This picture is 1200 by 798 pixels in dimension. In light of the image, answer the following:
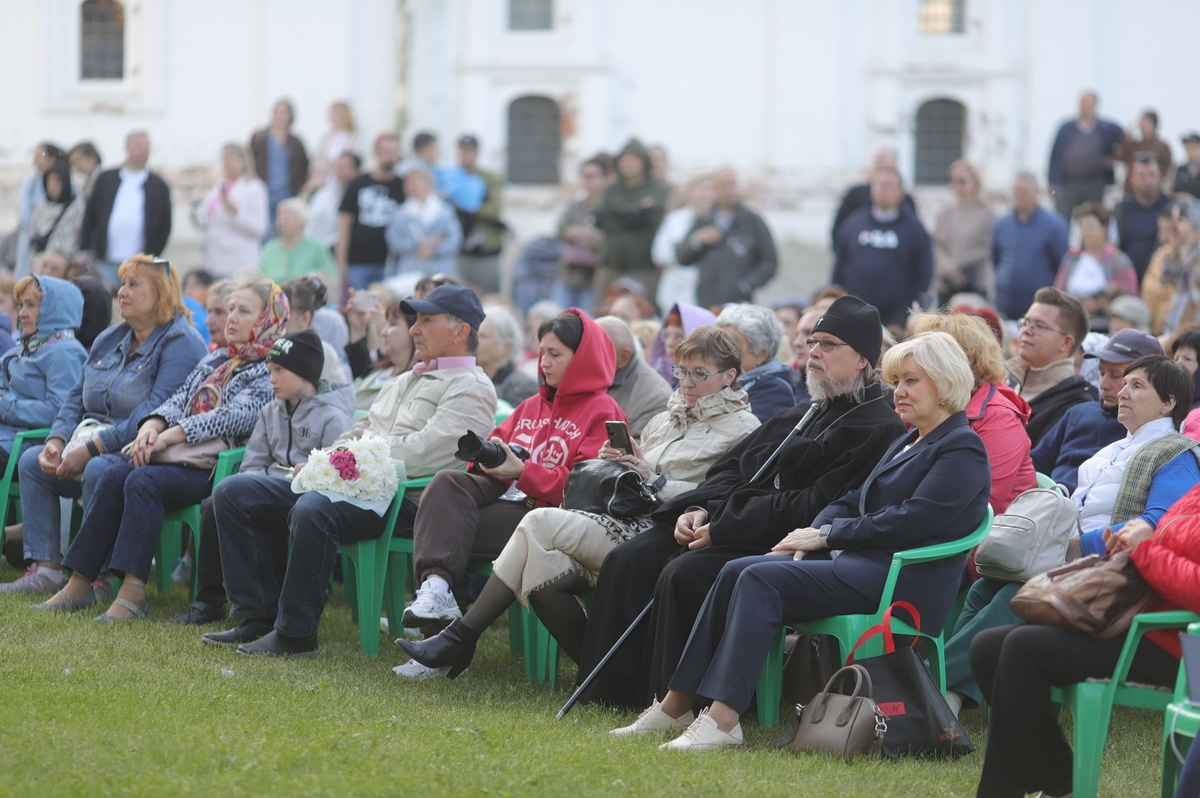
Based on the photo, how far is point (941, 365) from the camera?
5496mm

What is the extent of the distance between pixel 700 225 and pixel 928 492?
815cm

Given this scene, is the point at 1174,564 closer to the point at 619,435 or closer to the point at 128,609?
the point at 619,435

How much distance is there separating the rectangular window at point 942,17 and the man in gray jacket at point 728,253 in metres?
11.0

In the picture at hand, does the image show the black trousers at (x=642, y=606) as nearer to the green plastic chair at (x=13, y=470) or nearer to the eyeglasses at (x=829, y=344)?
the eyeglasses at (x=829, y=344)

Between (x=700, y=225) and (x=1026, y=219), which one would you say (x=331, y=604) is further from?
(x=1026, y=219)

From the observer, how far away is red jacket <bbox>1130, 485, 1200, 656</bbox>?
4523mm

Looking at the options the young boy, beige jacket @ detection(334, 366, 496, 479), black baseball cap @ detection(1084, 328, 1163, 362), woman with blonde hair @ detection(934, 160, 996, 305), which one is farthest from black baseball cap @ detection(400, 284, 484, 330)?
woman with blonde hair @ detection(934, 160, 996, 305)

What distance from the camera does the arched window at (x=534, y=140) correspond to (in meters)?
23.2

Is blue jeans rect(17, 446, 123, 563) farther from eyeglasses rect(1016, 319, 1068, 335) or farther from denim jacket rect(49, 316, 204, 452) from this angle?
eyeglasses rect(1016, 319, 1068, 335)

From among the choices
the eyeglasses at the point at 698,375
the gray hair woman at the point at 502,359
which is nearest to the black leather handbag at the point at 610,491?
the eyeglasses at the point at 698,375

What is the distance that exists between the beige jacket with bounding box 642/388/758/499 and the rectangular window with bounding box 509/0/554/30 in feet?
57.2

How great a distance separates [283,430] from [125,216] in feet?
25.7

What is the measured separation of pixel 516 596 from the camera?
6305mm

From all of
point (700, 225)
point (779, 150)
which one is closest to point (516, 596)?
point (700, 225)
